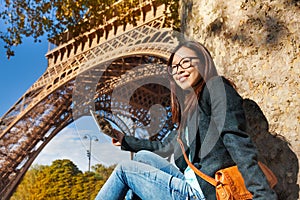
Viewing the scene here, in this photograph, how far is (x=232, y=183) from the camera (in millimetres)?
1425

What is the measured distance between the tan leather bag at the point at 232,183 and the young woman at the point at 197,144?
5 cm

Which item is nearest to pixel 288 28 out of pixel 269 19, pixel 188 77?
pixel 269 19

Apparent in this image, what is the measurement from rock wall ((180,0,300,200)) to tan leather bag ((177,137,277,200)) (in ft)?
0.64

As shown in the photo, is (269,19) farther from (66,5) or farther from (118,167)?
(66,5)

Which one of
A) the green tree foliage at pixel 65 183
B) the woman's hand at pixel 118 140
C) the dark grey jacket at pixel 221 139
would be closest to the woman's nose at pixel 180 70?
the dark grey jacket at pixel 221 139

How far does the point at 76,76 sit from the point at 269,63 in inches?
395

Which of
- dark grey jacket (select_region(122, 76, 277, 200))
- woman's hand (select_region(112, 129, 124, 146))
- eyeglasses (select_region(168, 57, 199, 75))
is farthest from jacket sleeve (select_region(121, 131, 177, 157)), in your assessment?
eyeglasses (select_region(168, 57, 199, 75))

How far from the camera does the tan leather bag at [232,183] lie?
141 centimetres

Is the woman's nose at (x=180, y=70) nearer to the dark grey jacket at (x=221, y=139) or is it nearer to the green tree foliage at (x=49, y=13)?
the dark grey jacket at (x=221, y=139)

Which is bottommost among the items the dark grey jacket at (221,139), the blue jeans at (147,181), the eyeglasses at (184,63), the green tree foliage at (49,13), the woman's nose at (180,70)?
the blue jeans at (147,181)

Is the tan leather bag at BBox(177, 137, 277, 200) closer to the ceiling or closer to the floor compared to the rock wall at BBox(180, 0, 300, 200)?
closer to the floor

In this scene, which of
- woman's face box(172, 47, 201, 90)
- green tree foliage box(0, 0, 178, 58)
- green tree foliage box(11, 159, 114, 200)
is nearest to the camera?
woman's face box(172, 47, 201, 90)

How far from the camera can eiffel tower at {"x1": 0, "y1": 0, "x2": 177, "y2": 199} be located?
11641 millimetres

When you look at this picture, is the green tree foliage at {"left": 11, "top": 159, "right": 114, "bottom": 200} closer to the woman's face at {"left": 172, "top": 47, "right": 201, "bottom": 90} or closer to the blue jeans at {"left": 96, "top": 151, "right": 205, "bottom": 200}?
the blue jeans at {"left": 96, "top": 151, "right": 205, "bottom": 200}
